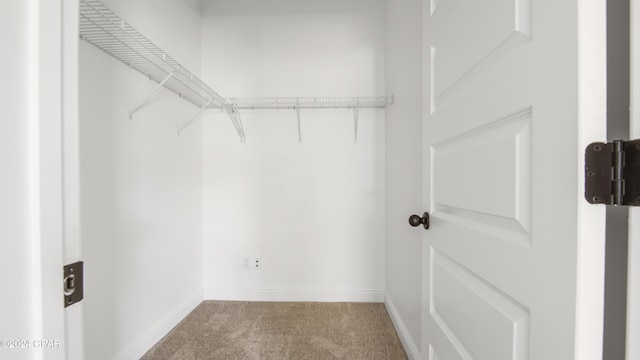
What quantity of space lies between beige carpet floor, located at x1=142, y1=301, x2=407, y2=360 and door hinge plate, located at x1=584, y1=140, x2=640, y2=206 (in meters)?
1.43

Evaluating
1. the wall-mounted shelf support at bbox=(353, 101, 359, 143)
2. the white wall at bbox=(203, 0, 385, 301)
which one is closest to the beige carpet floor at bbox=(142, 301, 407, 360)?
the white wall at bbox=(203, 0, 385, 301)

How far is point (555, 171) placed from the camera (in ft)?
1.34

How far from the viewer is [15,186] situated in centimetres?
40

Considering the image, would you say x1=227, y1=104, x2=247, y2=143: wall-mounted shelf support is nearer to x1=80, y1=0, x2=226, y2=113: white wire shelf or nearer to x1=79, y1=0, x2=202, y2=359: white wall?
x1=79, y1=0, x2=202, y2=359: white wall

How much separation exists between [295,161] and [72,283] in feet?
5.14

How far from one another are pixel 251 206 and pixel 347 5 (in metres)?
1.80

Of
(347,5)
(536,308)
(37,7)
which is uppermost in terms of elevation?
(347,5)

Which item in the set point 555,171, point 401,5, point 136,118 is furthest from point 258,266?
point 401,5

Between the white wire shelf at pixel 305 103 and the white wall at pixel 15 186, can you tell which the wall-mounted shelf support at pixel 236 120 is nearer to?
the white wire shelf at pixel 305 103

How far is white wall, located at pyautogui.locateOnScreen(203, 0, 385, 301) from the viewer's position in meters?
1.96

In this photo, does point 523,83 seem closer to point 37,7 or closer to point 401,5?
point 37,7

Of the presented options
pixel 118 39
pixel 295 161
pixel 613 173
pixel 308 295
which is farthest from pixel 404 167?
pixel 118 39

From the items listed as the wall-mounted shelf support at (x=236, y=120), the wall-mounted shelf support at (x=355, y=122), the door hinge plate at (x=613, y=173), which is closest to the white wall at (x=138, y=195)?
the wall-mounted shelf support at (x=236, y=120)

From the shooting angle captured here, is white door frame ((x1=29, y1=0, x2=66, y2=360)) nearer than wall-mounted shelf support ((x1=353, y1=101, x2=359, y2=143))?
Yes
